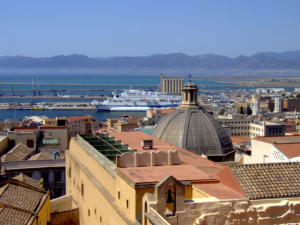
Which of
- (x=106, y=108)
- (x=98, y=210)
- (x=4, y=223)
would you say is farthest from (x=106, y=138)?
(x=106, y=108)

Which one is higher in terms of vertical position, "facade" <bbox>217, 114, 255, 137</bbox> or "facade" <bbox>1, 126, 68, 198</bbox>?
"facade" <bbox>1, 126, 68, 198</bbox>

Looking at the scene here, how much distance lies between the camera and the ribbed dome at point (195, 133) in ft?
59.0

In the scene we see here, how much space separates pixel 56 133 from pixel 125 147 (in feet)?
60.9

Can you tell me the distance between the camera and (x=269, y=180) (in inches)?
371

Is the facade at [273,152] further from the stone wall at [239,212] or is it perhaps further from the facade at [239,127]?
the facade at [239,127]

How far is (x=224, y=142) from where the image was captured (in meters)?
18.4

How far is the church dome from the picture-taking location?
59.0ft

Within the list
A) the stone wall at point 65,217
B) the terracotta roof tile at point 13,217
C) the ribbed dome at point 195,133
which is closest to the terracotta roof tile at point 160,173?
the terracotta roof tile at point 13,217

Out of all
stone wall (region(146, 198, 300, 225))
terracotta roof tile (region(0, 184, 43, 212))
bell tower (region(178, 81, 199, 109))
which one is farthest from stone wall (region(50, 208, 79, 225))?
stone wall (region(146, 198, 300, 225))

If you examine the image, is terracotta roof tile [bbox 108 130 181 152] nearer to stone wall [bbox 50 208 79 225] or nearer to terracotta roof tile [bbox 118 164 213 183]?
terracotta roof tile [bbox 118 164 213 183]

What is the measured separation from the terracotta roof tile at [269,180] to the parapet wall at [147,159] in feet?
7.81

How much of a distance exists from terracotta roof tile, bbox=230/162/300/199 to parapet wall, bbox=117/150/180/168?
238 cm

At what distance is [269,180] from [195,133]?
28.8 ft

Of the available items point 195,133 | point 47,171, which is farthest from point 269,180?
point 47,171
